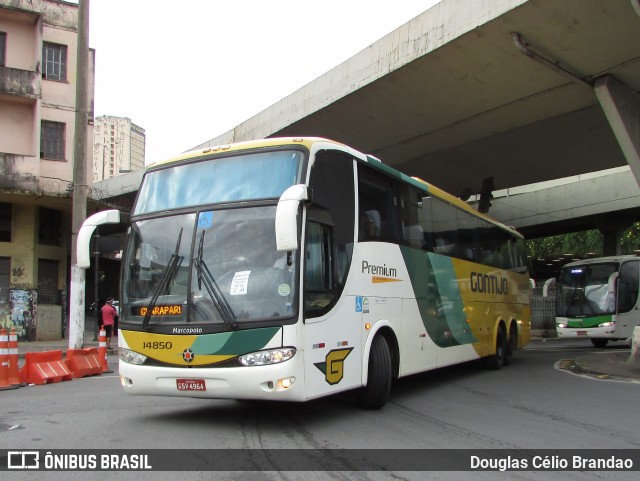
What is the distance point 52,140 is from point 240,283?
2196 centimetres

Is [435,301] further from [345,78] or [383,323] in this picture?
[345,78]

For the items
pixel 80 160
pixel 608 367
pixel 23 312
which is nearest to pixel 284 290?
pixel 608 367

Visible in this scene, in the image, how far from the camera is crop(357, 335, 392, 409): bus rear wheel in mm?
8094

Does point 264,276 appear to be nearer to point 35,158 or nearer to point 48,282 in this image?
point 35,158

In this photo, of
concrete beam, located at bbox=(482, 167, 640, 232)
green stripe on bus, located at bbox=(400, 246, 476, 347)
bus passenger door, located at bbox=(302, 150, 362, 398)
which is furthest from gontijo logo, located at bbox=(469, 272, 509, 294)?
concrete beam, located at bbox=(482, 167, 640, 232)

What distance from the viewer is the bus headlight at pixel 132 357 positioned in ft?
23.0

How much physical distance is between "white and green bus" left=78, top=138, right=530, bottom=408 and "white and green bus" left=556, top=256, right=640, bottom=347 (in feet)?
50.6

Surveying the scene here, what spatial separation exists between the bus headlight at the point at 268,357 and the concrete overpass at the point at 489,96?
9636 mm

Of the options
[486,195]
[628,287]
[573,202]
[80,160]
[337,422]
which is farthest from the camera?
[573,202]

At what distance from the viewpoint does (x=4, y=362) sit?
10734 millimetres

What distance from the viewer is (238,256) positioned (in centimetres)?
674

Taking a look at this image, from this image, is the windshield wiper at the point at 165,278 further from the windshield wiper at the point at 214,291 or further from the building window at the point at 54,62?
the building window at the point at 54,62

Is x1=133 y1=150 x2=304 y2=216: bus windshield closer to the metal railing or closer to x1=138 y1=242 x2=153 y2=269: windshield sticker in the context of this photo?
x1=138 y1=242 x2=153 y2=269: windshield sticker

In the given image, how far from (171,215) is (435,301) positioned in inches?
205
